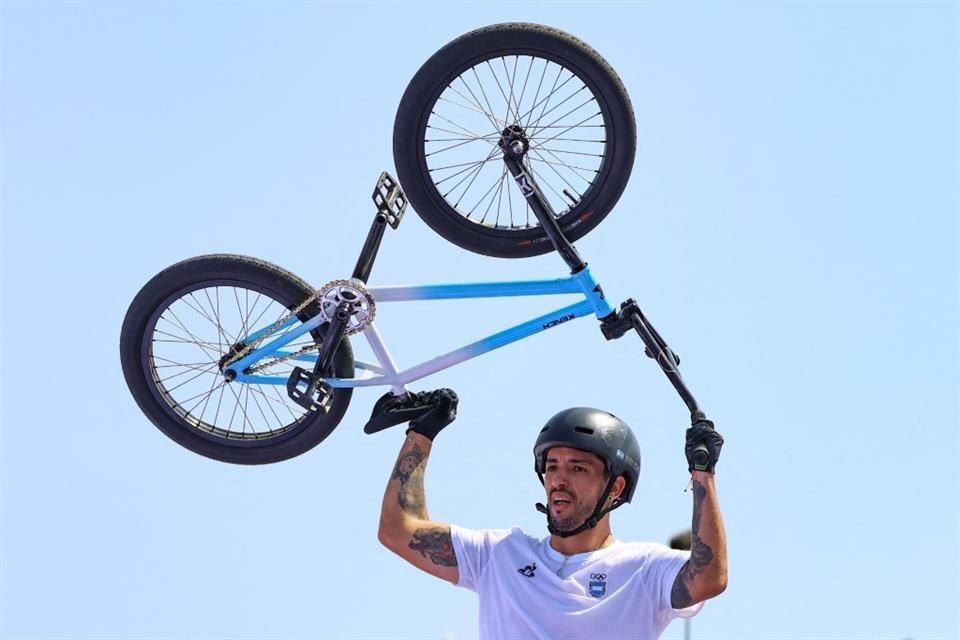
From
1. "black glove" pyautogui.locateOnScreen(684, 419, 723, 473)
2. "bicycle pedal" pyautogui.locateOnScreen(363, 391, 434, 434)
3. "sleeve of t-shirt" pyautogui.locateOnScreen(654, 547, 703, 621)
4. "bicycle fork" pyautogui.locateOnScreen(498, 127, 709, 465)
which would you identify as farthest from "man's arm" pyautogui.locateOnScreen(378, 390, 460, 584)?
"bicycle fork" pyautogui.locateOnScreen(498, 127, 709, 465)

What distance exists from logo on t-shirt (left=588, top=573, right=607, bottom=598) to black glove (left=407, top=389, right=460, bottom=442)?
126 cm

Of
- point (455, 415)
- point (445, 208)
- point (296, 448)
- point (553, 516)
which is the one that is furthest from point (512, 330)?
point (553, 516)

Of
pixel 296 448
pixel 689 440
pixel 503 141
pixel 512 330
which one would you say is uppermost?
pixel 503 141

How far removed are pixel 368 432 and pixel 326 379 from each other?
6.26 ft

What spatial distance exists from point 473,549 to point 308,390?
2.97 m

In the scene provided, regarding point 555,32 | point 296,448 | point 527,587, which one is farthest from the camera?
point 296,448

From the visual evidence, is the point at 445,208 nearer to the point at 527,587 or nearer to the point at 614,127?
the point at 614,127

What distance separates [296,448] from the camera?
963cm

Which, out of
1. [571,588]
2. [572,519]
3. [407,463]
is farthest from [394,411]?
[571,588]

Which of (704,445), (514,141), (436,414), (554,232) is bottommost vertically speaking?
(704,445)

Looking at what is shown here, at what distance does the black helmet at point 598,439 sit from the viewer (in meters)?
6.52

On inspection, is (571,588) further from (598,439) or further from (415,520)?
(415,520)

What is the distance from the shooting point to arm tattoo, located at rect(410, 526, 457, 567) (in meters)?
6.45

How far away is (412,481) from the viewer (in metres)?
6.76
